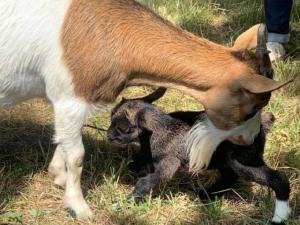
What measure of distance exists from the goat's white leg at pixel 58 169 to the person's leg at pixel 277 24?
2.15m

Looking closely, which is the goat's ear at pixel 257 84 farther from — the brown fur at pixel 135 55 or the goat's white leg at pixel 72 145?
the goat's white leg at pixel 72 145

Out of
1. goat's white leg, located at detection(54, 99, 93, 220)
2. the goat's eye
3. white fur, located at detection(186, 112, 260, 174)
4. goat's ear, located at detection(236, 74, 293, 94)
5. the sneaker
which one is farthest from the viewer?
the sneaker

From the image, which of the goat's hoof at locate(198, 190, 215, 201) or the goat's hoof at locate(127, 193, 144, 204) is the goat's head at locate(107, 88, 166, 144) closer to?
the goat's hoof at locate(127, 193, 144, 204)

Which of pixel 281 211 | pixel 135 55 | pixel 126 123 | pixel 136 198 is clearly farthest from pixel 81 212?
pixel 281 211

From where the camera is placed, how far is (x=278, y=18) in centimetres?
519

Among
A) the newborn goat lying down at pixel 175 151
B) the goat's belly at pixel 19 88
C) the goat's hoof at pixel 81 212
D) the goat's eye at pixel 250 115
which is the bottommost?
the goat's hoof at pixel 81 212

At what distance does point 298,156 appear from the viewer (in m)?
3.94

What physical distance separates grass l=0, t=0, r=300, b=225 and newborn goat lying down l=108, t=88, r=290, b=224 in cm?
11

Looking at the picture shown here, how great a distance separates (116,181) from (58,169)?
37cm

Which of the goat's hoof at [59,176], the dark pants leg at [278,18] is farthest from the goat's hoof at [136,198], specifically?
the dark pants leg at [278,18]

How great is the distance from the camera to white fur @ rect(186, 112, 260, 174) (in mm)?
3123

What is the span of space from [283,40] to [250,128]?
92.3 inches

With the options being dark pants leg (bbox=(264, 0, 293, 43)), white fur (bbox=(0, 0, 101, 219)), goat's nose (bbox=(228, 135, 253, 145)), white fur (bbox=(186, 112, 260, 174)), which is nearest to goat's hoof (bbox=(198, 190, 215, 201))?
white fur (bbox=(186, 112, 260, 174))

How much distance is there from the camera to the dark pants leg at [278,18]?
16.8 feet
